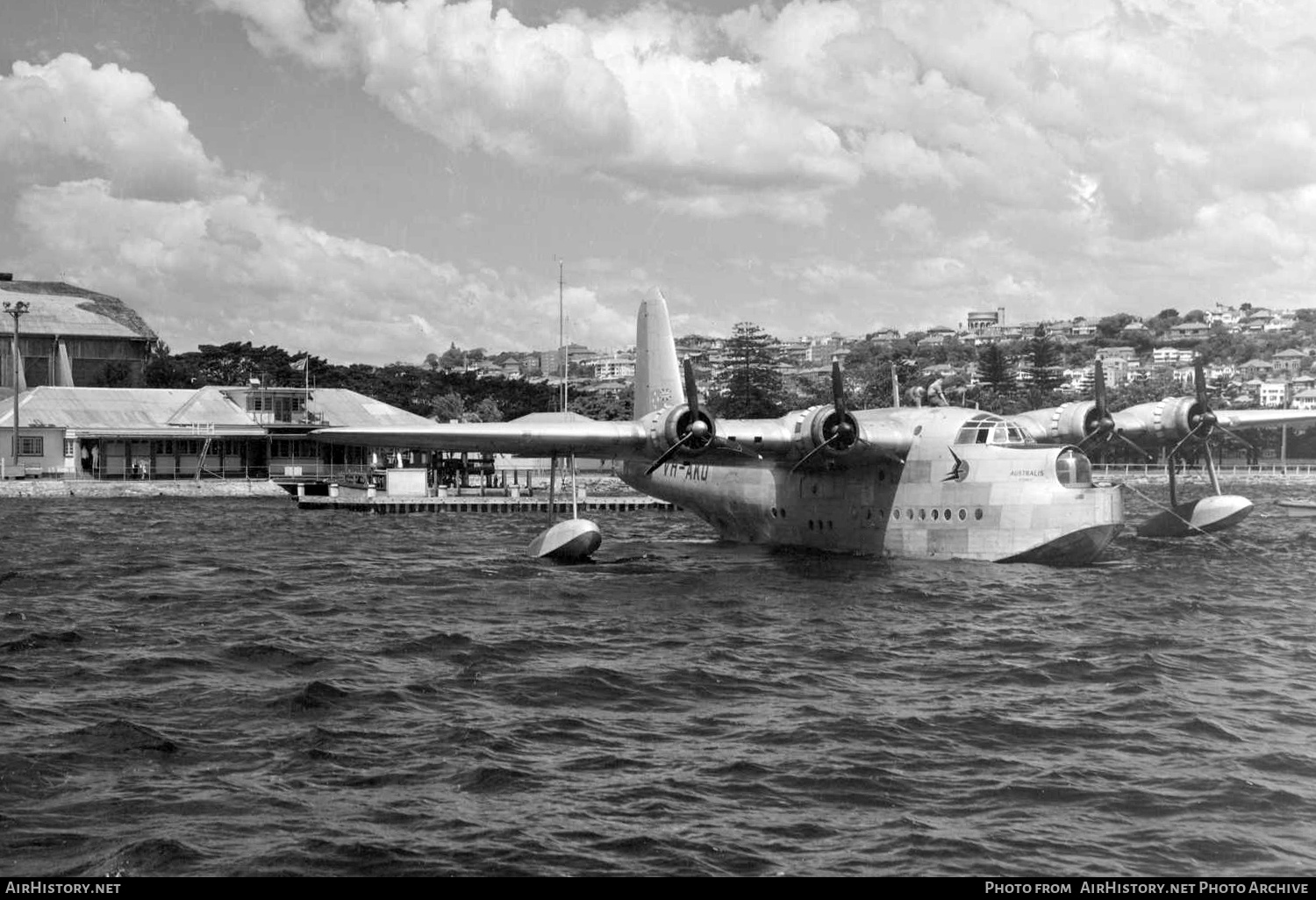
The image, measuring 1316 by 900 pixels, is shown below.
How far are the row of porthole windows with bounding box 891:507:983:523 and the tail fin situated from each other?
959 cm

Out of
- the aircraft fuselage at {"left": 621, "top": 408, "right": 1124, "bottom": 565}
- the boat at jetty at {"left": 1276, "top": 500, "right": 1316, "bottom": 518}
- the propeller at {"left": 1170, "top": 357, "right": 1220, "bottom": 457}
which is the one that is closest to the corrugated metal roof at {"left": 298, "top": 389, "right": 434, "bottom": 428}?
the boat at jetty at {"left": 1276, "top": 500, "right": 1316, "bottom": 518}

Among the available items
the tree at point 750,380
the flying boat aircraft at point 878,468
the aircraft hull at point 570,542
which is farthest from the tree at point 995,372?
the aircraft hull at point 570,542

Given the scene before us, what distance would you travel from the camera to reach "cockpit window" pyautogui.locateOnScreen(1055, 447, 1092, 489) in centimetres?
2825

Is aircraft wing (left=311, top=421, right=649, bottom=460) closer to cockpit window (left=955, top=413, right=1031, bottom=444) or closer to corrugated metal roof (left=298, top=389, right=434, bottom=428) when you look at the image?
cockpit window (left=955, top=413, right=1031, bottom=444)

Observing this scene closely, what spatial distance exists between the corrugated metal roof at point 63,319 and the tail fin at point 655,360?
102693mm

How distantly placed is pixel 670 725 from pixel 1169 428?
24.5 metres

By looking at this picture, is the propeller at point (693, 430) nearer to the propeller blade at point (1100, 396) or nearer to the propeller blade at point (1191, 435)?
the propeller blade at point (1100, 396)

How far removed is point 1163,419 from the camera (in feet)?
114

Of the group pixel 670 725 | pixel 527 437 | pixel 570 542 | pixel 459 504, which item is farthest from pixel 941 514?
pixel 459 504

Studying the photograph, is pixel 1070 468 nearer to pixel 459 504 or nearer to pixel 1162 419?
pixel 1162 419

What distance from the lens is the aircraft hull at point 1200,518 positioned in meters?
35.3

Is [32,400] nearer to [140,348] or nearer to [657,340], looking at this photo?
[140,348]

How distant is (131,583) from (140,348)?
109m
